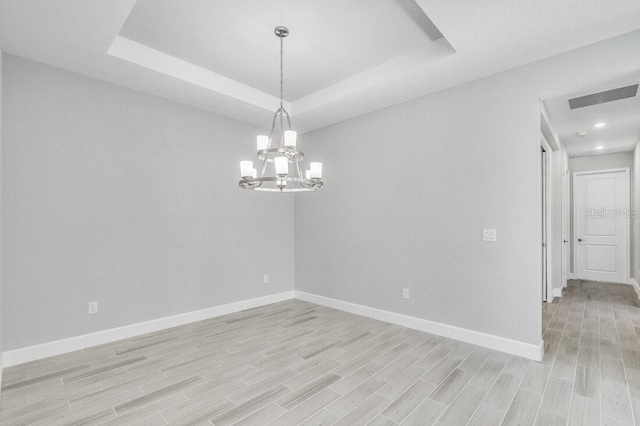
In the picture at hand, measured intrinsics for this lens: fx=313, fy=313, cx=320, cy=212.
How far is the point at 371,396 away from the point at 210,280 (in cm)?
272

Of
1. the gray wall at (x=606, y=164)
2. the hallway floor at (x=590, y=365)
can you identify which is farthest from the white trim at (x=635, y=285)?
the hallway floor at (x=590, y=365)

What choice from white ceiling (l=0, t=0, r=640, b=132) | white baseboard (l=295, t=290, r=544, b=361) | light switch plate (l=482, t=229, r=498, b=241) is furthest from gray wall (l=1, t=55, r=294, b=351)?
light switch plate (l=482, t=229, r=498, b=241)

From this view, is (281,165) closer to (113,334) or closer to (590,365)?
(113,334)

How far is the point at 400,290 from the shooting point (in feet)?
13.0

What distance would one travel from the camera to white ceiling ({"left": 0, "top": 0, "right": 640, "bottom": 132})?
2.33 meters

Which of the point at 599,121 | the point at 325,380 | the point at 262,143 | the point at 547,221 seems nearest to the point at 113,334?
the point at 325,380

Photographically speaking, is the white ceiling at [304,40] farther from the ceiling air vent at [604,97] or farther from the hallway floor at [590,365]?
the hallway floor at [590,365]

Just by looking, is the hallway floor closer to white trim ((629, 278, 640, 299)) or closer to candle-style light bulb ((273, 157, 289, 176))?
white trim ((629, 278, 640, 299))

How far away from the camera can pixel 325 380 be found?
2.57 m

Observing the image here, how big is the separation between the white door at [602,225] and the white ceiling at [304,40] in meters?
5.56

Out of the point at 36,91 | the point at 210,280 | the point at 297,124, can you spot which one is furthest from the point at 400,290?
the point at 36,91

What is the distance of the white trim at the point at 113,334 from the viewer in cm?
287

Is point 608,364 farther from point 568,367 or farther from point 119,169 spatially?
point 119,169

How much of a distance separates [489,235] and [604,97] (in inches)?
88.9
